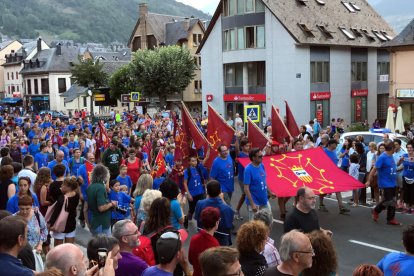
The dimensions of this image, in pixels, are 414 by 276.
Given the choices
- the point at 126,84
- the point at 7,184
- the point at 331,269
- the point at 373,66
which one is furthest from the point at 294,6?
the point at 331,269

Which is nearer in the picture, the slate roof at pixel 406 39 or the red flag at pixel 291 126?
the red flag at pixel 291 126

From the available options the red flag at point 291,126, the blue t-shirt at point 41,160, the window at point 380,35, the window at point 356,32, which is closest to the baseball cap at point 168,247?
the red flag at point 291,126

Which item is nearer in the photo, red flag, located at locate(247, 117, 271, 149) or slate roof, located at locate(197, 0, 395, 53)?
red flag, located at locate(247, 117, 271, 149)

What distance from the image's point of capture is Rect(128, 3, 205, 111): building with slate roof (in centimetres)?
5441

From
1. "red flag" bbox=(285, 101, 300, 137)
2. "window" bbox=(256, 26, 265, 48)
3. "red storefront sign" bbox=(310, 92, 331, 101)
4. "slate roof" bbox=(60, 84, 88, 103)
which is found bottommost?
"red flag" bbox=(285, 101, 300, 137)

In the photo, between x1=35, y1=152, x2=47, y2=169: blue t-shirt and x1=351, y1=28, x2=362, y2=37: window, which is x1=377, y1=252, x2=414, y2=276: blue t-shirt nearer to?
x1=35, y1=152, x2=47, y2=169: blue t-shirt

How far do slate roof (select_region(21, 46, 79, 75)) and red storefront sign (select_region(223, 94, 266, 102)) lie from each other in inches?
1565

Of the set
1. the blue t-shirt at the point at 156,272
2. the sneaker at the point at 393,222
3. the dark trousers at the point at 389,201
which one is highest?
the blue t-shirt at the point at 156,272

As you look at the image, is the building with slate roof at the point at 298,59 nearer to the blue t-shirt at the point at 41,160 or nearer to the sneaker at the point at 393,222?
the blue t-shirt at the point at 41,160

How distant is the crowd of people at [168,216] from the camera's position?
14.8 feet

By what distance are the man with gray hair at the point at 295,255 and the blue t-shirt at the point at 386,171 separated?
23.3 feet

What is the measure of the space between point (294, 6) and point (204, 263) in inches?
1366

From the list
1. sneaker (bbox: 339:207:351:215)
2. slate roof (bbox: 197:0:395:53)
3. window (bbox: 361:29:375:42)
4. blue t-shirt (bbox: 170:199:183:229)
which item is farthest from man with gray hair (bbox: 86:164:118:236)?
window (bbox: 361:29:375:42)

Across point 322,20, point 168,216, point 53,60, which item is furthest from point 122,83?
point 168,216
